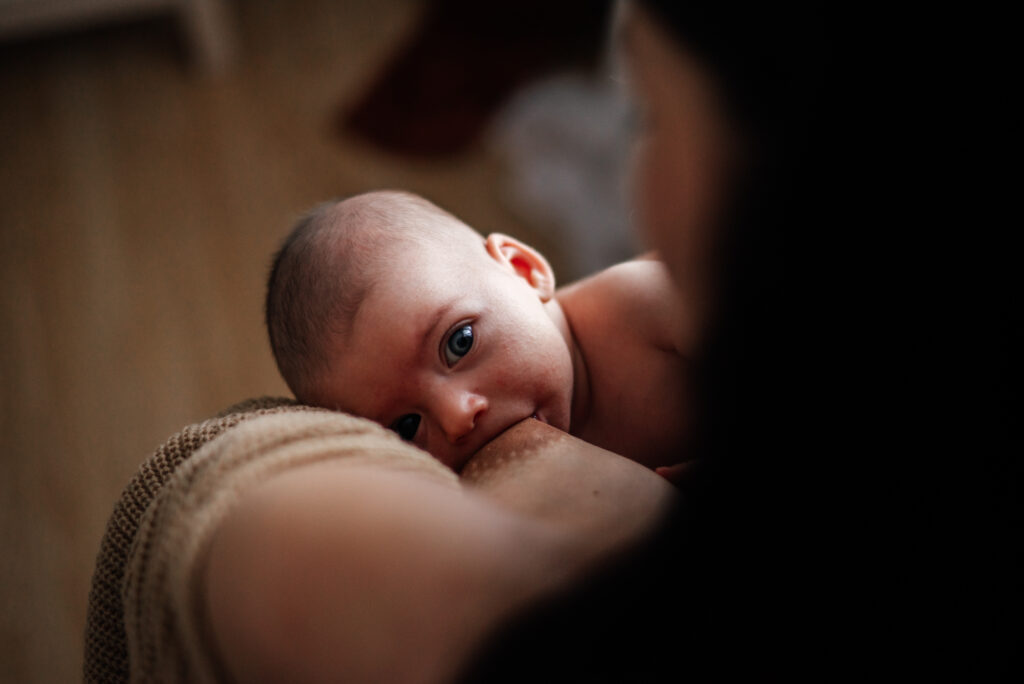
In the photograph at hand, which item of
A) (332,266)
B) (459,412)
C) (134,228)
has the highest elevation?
(332,266)

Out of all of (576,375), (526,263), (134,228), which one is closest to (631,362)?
(576,375)

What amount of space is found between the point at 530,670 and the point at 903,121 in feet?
1.01

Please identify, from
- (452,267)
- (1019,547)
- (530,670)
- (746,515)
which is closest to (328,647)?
(530,670)

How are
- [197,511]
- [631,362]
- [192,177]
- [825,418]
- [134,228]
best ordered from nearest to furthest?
1. [825,418]
2. [197,511]
3. [631,362]
4. [134,228]
5. [192,177]

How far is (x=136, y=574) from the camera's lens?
52cm

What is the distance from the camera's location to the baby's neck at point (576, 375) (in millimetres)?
873

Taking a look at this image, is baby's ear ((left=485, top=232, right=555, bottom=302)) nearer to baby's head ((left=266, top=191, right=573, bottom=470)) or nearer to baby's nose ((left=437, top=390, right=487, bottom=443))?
baby's head ((left=266, top=191, right=573, bottom=470))

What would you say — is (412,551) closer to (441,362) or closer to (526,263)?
(441,362)

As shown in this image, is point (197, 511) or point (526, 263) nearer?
point (197, 511)

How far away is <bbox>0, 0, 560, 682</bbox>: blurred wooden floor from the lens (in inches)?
62.3

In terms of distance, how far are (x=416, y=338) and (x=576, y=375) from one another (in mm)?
198

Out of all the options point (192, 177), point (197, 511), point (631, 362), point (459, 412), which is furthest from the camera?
point (192, 177)

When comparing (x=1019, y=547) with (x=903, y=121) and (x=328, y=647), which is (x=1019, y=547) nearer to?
(x=903, y=121)

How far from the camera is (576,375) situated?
89 cm
